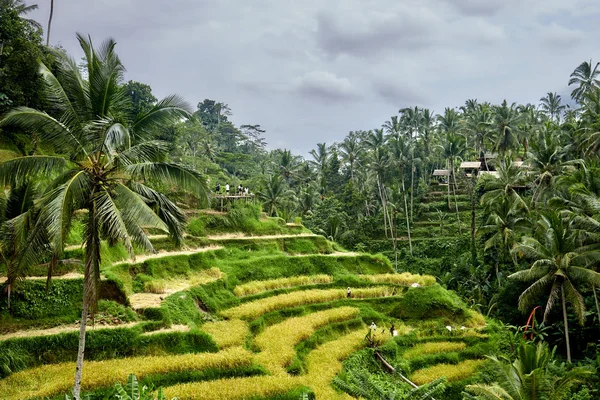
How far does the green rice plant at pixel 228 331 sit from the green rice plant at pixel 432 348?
6669 millimetres

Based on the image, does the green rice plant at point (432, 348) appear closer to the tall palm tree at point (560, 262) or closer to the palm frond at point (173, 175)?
the tall palm tree at point (560, 262)

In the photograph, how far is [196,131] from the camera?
46.2 metres

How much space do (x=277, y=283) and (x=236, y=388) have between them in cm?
1058

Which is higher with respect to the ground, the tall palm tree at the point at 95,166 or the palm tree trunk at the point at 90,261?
the tall palm tree at the point at 95,166

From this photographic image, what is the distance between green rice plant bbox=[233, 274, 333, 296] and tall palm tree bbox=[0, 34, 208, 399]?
10256 mm

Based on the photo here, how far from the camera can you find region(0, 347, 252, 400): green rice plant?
9602 mm

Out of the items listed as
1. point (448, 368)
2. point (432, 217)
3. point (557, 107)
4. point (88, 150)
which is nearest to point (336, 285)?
point (448, 368)

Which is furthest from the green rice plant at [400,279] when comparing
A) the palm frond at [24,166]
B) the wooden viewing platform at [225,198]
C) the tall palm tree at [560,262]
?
the palm frond at [24,166]

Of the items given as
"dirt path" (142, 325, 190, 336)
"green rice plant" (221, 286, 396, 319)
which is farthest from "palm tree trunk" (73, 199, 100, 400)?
"green rice plant" (221, 286, 396, 319)

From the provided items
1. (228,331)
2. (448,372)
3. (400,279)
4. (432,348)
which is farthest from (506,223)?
(228,331)

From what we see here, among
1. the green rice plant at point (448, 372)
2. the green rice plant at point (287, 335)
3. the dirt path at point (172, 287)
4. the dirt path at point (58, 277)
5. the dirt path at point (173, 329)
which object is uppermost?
the dirt path at point (58, 277)

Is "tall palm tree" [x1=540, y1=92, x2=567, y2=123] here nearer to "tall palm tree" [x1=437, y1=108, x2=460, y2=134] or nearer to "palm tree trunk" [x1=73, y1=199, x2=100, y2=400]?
"tall palm tree" [x1=437, y1=108, x2=460, y2=134]

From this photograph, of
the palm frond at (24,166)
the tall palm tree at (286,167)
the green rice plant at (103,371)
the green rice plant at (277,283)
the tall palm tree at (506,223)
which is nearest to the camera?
the palm frond at (24,166)

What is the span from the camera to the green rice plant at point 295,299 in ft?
56.4
